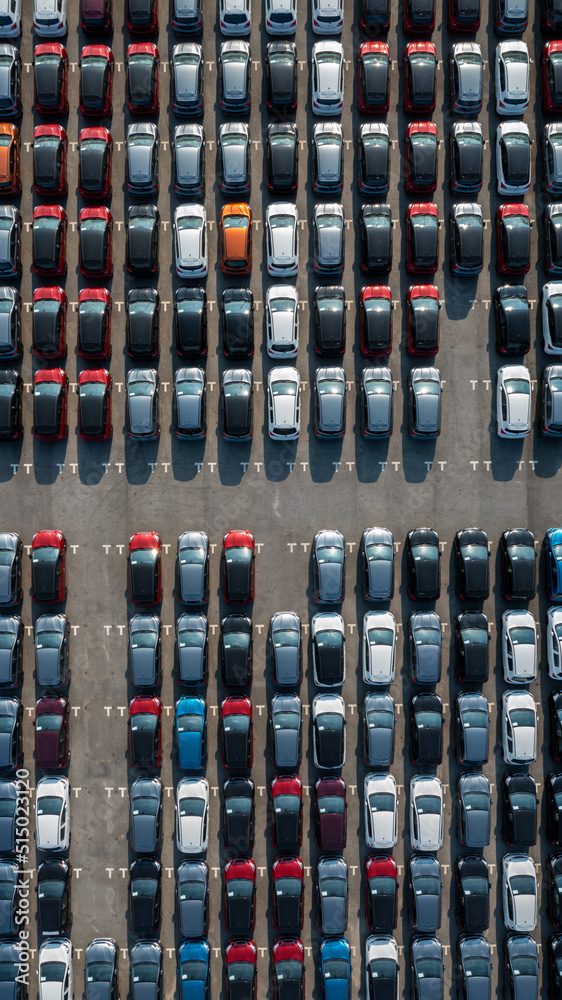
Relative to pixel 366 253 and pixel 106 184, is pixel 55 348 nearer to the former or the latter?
pixel 106 184

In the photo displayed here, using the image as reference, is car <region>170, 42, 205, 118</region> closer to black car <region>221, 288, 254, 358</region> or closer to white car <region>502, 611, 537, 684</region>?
black car <region>221, 288, 254, 358</region>

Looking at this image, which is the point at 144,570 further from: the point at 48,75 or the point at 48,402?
the point at 48,75

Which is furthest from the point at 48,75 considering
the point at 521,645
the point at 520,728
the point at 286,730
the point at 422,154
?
the point at 520,728

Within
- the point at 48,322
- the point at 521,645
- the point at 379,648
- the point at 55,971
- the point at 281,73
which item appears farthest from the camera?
the point at 281,73

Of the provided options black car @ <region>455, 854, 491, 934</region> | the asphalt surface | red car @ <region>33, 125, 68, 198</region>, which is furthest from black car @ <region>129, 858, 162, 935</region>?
red car @ <region>33, 125, 68, 198</region>

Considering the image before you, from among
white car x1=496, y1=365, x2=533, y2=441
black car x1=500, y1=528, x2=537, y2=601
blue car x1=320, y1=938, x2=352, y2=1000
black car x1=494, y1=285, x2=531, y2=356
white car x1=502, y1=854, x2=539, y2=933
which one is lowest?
blue car x1=320, y1=938, x2=352, y2=1000

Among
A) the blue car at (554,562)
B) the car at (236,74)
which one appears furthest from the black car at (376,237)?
the blue car at (554,562)

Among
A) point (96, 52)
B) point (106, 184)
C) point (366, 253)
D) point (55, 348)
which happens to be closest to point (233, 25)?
point (96, 52)
